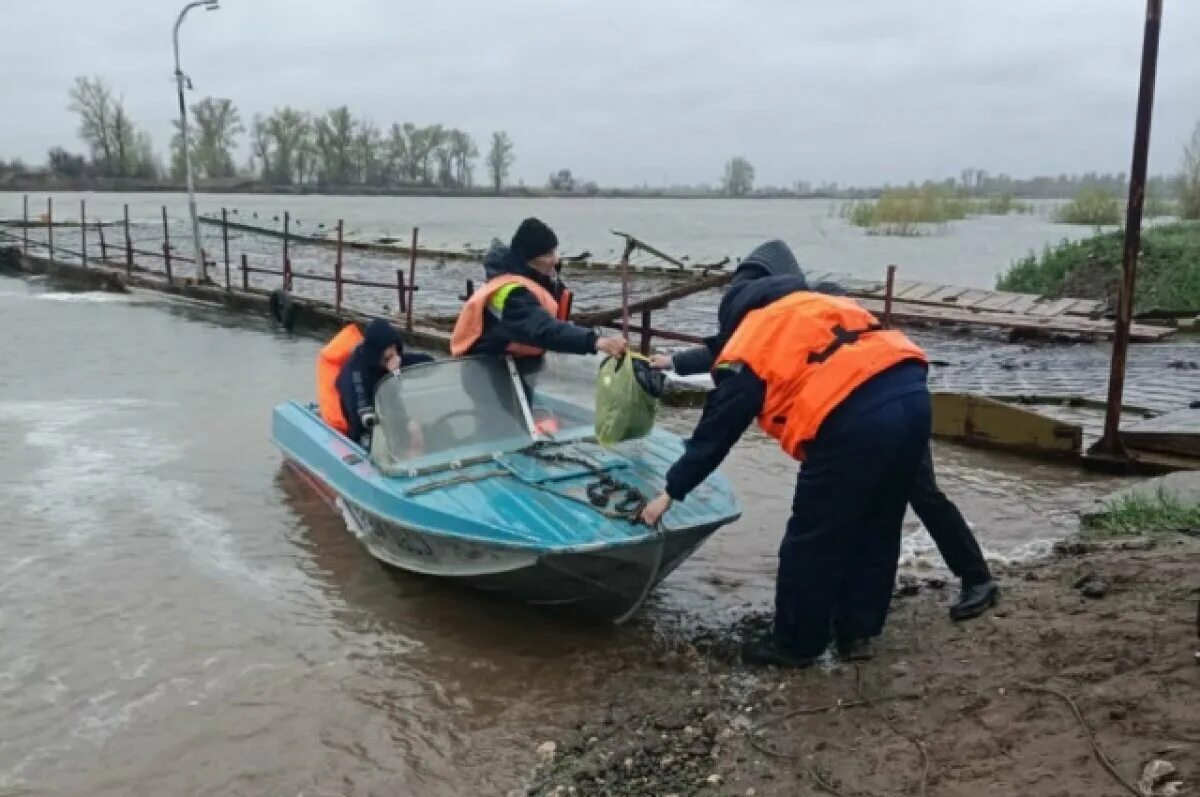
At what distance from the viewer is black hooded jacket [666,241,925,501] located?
4.49 m

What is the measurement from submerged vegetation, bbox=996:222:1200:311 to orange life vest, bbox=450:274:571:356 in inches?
623

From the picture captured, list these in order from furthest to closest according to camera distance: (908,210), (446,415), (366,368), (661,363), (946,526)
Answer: (908,210), (366,368), (446,415), (661,363), (946,526)

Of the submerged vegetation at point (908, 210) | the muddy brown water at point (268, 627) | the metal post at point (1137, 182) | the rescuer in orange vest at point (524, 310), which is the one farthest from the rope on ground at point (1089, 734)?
the submerged vegetation at point (908, 210)

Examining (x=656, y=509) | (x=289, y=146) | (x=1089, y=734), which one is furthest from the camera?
(x=289, y=146)

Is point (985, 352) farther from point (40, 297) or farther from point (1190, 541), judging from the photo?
point (40, 297)

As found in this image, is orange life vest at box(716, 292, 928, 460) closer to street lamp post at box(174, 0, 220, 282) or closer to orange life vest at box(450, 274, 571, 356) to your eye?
orange life vest at box(450, 274, 571, 356)

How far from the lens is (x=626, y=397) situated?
234 inches

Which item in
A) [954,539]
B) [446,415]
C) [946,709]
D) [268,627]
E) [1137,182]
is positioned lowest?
[268,627]

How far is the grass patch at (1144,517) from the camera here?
6.15 metres

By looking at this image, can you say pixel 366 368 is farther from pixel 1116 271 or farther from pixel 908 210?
pixel 908 210

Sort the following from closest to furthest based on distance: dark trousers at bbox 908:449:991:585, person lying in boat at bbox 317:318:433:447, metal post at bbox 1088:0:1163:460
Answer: dark trousers at bbox 908:449:991:585 < person lying in boat at bbox 317:318:433:447 < metal post at bbox 1088:0:1163:460

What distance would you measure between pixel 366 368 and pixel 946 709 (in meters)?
4.53

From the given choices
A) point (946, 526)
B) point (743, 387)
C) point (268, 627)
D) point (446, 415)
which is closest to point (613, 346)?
point (446, 415)

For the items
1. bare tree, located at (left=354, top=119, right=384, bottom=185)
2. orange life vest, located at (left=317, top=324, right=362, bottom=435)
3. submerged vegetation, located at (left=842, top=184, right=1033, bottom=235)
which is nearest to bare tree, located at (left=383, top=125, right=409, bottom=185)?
bare tree, located at (left=354, top=119, right=384, bottom=185)
